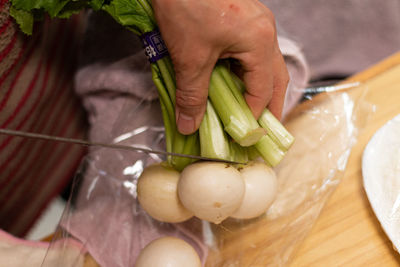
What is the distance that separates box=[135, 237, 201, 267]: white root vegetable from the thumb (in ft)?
0.68

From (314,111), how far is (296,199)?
0.83ft

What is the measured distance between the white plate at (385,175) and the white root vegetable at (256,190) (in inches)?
7.7

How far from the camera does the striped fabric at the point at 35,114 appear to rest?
85cm

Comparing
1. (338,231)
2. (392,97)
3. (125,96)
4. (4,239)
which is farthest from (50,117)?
(392,97)

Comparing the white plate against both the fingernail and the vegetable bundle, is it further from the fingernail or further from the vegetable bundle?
the fingernail

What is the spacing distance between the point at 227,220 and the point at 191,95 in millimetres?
290

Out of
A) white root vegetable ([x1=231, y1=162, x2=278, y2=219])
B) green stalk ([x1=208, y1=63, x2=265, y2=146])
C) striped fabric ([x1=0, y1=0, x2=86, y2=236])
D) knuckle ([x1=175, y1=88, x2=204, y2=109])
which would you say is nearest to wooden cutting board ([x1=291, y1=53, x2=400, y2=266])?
white root vegetable ([x1=231, y1=162, x2=278, y2=219])

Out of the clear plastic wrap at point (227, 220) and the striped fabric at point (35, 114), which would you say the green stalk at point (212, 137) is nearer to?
the clear plastic wrap at point (227, 220)

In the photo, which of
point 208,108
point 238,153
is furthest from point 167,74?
point 238,153

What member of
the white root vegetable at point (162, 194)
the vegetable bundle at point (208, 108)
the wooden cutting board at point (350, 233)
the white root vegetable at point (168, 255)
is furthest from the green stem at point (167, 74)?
the wooden cutting board at point (350, 233)

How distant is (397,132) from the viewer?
2.61ft

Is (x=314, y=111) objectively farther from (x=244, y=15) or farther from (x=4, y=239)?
(x=4, y=239)

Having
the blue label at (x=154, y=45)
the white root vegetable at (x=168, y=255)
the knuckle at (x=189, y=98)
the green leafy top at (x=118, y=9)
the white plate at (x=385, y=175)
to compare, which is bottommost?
the white plate at (x=385, y=175)

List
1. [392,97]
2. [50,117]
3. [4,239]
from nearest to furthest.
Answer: [4,239], [392,97], [50,117]
